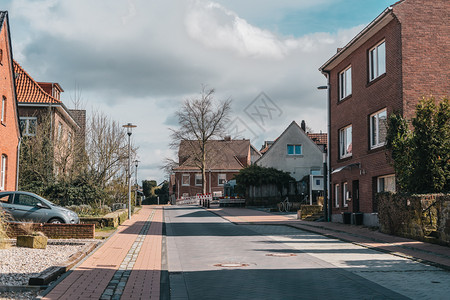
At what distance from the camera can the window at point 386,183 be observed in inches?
864

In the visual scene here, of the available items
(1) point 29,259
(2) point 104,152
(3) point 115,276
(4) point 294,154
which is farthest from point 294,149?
(3) point 115,276

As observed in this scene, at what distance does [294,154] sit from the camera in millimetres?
55031

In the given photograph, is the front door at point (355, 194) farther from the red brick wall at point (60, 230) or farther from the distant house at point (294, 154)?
the distant house at point (294, 154)

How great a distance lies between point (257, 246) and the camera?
1584 cm

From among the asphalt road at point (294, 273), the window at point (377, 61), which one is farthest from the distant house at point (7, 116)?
the window at point (377, 61)

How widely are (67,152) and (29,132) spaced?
14.1 feet

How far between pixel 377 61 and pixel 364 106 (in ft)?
7.21

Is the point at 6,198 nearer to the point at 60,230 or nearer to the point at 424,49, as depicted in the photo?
the point at 60,230

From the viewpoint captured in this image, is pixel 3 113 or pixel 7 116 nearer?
pixel 3 113

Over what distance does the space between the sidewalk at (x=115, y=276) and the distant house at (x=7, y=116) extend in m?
13.9

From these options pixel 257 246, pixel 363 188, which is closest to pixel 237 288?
pixel 257 246

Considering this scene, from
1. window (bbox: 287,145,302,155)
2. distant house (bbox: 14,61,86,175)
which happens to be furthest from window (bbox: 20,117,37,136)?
window (bbox: 287,145,302,155)

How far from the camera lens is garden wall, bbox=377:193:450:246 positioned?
15133 millimetres

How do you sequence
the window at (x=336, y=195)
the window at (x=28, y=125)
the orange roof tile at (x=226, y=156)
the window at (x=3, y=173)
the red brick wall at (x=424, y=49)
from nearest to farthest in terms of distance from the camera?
the red brick wall at (x=424, y=49) → the window at (x=3, y=173) → the window at (x=336, y=195) → the window at (x=28, y=125) → the orange roof tile at (x=226, y=156)
